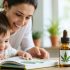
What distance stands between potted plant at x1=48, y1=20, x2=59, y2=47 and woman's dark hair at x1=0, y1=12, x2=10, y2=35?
1.57 m

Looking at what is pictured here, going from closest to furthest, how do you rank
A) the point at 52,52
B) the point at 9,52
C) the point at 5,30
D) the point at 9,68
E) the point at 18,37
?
the point at 9,68
the point at 5,30
the point at 9,52
the point at 18,37
the point at 52,52

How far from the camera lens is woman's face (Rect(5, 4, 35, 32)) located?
4.10ft

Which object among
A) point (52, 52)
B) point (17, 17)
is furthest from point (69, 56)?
point (52, 52)

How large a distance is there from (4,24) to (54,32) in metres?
1.69

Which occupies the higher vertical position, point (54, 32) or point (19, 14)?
point (19, 14)

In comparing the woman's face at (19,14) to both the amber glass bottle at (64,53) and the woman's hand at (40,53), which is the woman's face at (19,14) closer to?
the woman's hand at (40,53)

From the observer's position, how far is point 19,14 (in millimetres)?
1253

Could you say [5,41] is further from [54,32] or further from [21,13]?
[54,32]

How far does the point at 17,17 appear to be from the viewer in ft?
4.16

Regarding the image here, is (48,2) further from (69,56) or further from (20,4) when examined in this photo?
(69,56)

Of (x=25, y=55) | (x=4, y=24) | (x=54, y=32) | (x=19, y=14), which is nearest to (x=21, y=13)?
(x=19, y=14)

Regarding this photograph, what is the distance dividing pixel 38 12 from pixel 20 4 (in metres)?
1.65

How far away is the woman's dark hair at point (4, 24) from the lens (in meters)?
1.23

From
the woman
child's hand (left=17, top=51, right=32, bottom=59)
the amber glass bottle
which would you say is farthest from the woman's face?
the amber glass bottle
